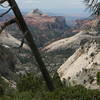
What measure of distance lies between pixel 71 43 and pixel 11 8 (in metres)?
154

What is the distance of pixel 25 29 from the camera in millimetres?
14438

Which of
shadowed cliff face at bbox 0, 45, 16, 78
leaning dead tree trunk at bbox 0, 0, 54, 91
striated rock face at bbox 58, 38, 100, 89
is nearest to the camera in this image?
leaning dead tree trunk at bbox 0, 0, 54, 91

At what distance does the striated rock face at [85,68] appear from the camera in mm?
31475

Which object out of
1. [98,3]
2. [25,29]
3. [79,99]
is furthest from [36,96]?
[98,3]

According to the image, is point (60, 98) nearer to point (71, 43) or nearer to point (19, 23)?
point (19, 23)

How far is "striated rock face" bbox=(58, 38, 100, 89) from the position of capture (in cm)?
3148

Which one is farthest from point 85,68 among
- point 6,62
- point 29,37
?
point 6,62

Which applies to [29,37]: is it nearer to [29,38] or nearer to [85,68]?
[29,38]

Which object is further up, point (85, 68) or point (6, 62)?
point (85, 68)

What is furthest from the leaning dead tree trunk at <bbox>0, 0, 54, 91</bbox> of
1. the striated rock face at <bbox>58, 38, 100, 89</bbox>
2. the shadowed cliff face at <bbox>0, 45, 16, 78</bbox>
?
the shadowed cliff face at <bbox>0, 45, 16, 78</bbox>

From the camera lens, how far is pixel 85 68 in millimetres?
35312

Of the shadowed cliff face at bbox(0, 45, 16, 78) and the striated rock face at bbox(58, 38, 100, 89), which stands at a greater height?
the striated rock face at bbox(58, 38, 100, 89)

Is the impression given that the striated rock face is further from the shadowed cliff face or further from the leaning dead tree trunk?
the shadowed cliff face

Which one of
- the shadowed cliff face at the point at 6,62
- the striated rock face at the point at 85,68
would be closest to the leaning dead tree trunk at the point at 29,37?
the striated rock face at the point at 85,68
